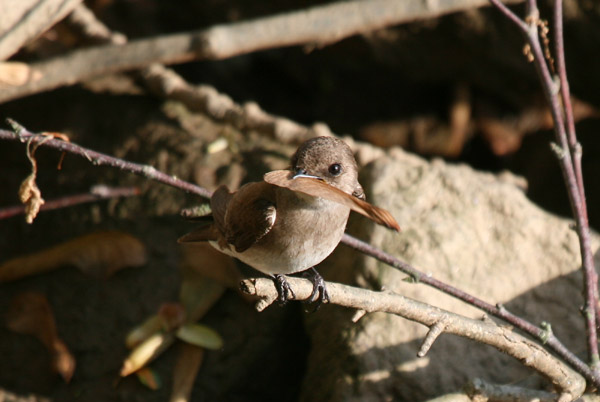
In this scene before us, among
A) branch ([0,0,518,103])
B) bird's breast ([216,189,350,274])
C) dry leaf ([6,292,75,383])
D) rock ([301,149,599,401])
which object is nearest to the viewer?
bird's breast ([216,189,350,274])

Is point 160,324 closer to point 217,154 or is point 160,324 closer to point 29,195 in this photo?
point 217,154

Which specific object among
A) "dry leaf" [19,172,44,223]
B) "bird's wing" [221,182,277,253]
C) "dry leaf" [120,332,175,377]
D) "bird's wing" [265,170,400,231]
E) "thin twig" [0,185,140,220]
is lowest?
"dry leaf" [120,332,175,377]

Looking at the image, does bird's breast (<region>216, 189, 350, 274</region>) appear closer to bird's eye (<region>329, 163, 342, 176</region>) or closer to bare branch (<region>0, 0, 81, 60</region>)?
bird's eye (<region>329, 163, 342, 176</region>)

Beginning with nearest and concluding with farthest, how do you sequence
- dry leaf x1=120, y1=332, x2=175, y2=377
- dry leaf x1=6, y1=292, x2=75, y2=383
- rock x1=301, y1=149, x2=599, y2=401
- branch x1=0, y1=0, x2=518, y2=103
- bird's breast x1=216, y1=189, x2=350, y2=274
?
bird's breast x1=216, y1=189, x2=350, y2=274 → rock x1=301, y1=149, x2=599, y2=401 → dry leaf x1=120, y1=332, x2=175, y2=377 → dry leaf x1=6, y1=292, x2=75, y2=383 → branch x1=0, y1=0, x2=518, y2=103

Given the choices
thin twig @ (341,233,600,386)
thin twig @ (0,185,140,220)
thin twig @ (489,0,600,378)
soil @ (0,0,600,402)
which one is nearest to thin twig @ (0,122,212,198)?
thin twig @ (0,185,140,220)

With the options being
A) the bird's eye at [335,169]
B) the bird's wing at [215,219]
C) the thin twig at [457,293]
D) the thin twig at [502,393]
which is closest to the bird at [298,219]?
the bird's eye at [335,169]

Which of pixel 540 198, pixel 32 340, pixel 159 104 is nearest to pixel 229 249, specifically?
pixel 32 340

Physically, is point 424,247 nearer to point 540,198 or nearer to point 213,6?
point 540,198
